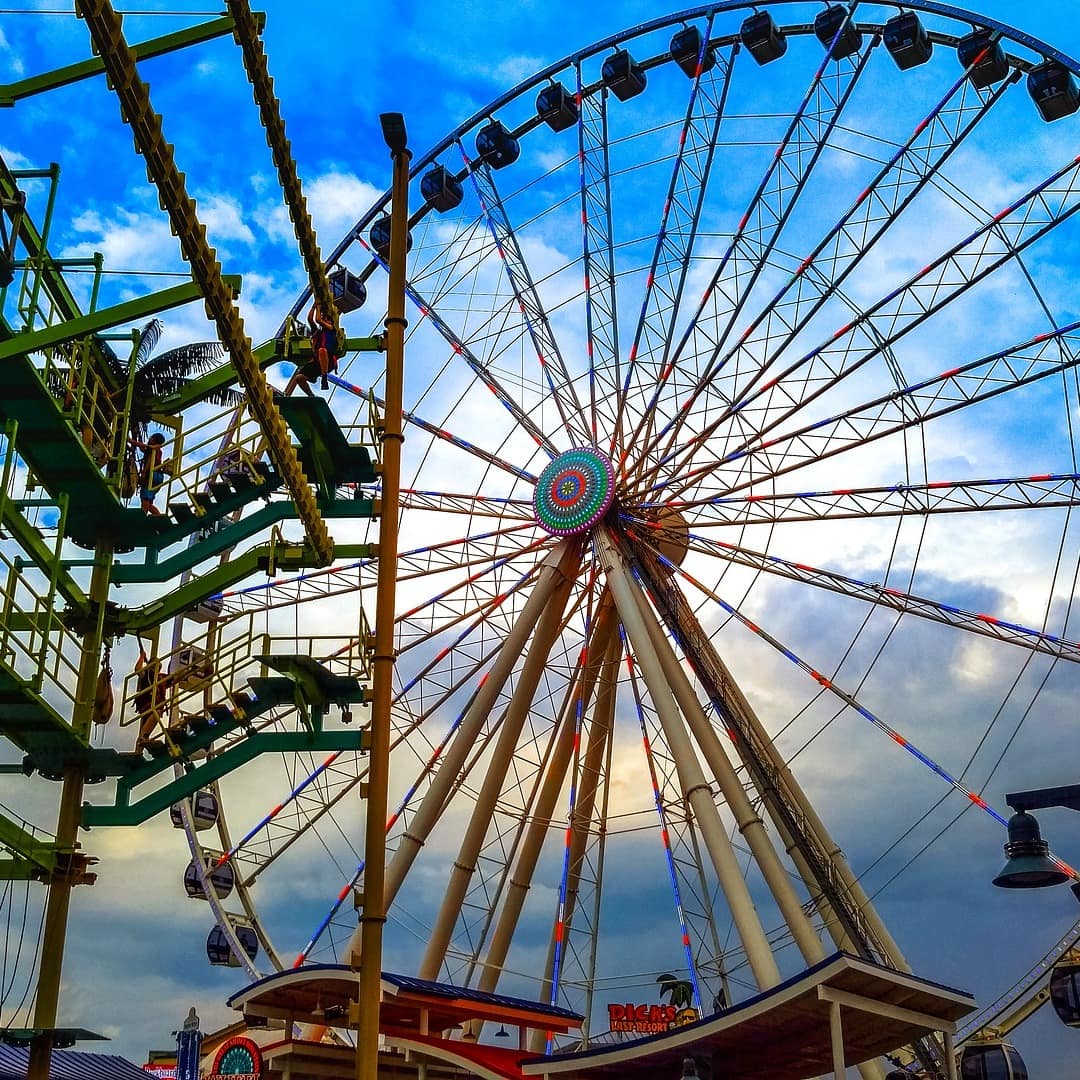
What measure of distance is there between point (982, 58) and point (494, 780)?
1688cm

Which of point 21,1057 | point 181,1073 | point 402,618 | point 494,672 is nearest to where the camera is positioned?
point 181,1073

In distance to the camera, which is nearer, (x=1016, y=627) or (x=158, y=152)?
(x=158, y=152)

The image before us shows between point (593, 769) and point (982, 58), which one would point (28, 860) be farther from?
point (982, 58)

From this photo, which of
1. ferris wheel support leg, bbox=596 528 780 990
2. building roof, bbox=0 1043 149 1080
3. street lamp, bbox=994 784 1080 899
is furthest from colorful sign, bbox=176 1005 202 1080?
street lamp, bbox=994 784 1080 899

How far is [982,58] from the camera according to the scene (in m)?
27.8

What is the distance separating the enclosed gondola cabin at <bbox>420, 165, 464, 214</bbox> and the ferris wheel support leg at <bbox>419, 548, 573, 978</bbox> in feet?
31.0

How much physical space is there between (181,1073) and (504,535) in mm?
13862

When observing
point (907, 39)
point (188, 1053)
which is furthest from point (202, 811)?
point (907, 39)

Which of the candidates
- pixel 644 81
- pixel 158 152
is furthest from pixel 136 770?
pixel 644 81

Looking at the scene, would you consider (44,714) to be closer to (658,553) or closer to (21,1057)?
(21,1057)

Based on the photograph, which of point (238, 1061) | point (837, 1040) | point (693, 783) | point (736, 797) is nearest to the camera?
point (837, 1040)

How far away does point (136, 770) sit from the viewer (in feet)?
52.2

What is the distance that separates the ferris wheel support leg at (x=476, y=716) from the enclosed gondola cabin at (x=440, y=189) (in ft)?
28.7

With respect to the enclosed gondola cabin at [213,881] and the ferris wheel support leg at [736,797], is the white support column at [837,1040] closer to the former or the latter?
the ferris wheel support leg at [736,797]
